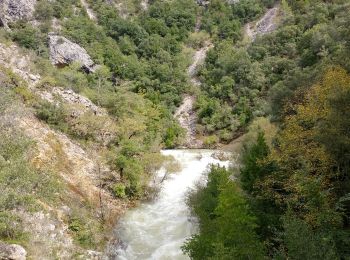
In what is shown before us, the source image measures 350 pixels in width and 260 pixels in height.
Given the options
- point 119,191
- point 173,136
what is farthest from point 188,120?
point 119,191

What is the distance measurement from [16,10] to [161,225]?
71981mm

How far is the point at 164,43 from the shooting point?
4045 inches

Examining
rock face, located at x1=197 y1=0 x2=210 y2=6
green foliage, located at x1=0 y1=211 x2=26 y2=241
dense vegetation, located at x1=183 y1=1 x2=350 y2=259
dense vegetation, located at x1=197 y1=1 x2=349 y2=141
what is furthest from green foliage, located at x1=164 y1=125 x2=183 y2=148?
rock face, located at x1=197 y1=0 x2=210 y2=6

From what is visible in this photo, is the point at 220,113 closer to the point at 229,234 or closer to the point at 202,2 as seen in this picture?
the point at 202,2

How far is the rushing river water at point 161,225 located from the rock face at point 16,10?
6081 centimetres

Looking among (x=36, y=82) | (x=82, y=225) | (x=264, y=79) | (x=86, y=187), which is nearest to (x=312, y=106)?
(x=82, y=225)

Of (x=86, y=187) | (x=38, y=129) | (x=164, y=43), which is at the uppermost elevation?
(x=164, y=43)

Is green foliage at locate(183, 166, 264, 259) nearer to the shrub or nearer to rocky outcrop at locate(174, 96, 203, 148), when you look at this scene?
the shrub

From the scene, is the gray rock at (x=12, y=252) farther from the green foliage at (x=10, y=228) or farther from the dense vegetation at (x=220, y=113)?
the dense vegetation at (x=220, y=113)

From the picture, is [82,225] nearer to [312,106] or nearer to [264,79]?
[312,106]

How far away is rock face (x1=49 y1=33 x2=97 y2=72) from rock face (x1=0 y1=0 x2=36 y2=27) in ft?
30.6

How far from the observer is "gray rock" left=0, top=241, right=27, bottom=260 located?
997 inches

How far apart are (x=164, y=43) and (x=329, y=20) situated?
40.0 m

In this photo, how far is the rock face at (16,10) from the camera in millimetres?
89438
